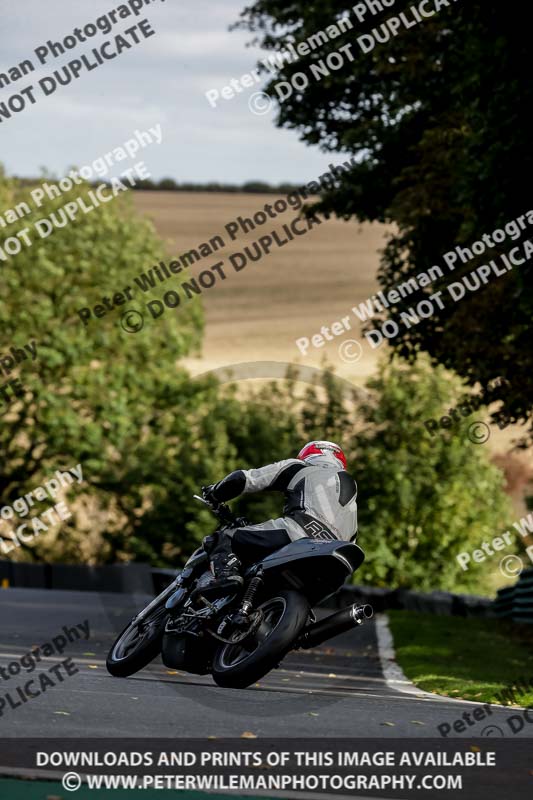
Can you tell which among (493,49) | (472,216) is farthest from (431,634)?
(493,49)

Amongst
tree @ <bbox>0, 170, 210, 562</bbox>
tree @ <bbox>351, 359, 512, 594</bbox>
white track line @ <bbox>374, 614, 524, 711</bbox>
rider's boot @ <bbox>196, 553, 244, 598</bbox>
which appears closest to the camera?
rider's boot @ <bbox>196, 553, 244, 598</bbox>

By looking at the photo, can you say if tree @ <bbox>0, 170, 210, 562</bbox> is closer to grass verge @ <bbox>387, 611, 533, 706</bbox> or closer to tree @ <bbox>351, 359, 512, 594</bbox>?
tree @ <bbox>351, 359, 512, 594</bbox>

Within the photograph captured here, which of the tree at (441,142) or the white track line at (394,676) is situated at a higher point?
the tree at (441,142)

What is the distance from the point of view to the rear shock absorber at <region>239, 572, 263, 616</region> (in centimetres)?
815

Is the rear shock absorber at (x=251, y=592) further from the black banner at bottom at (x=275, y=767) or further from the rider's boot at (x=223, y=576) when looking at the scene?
the black banner at bottom at (x=275, y=767)

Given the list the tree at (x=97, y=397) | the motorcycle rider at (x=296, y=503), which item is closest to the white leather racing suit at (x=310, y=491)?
the motorcycle rider at (x=296, y=503)

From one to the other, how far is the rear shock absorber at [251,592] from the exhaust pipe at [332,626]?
0.34 metres

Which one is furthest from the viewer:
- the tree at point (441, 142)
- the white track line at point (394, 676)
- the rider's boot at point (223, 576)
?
the tree at point (441, 142)

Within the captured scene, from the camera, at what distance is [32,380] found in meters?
40.9

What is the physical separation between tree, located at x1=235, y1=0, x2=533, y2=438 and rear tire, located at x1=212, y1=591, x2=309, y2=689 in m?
9.90

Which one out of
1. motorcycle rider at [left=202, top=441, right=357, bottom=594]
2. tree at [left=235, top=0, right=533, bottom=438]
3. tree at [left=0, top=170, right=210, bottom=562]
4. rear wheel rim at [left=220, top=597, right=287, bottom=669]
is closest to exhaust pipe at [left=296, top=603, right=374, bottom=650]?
rear wheel rim at [left=220, top=597, right=287, bottom=669]

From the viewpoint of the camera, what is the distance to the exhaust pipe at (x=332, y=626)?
8188mm

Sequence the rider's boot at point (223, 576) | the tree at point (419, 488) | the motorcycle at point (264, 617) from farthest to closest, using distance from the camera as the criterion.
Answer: the tree at point (419, 488) → the rider's boot at point (223, 576) → the motorcycle at point (264, 617)

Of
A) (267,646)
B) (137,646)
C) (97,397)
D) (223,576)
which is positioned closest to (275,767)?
(267,646)
